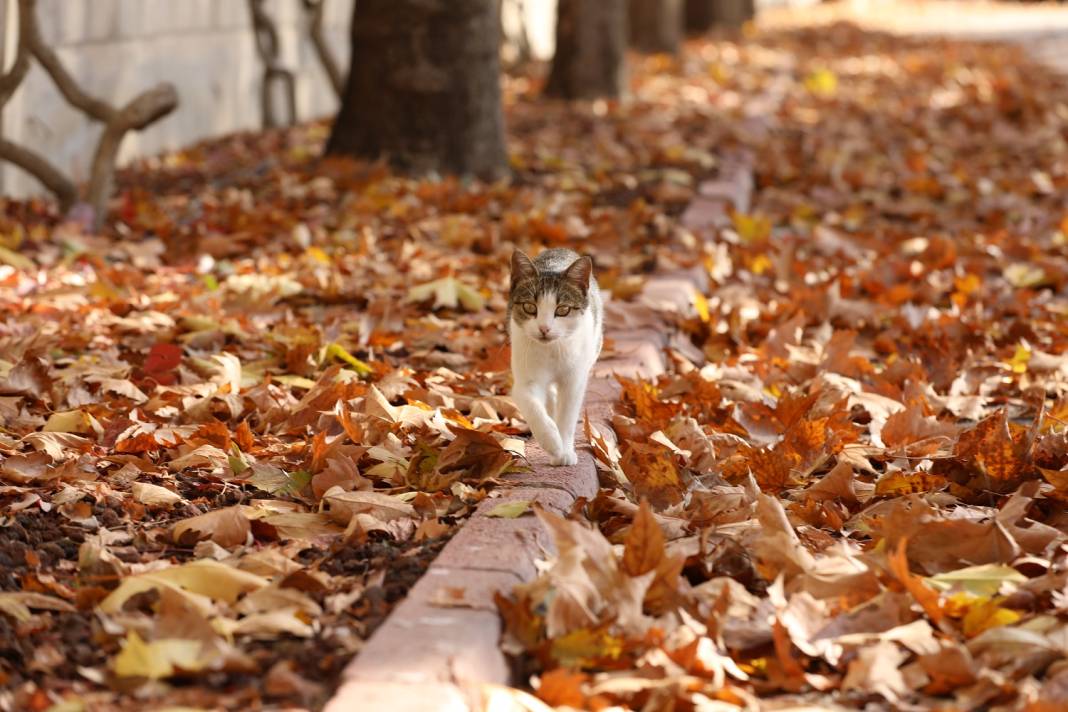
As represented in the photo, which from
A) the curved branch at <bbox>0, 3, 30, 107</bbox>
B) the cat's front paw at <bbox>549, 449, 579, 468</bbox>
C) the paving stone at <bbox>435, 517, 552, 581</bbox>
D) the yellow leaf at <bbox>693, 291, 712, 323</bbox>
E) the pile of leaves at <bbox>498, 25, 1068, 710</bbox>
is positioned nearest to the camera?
the pile of leaves at <bbox>498, 25, 1068, 710</bbox>

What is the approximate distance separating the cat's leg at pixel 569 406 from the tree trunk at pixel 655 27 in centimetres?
1401

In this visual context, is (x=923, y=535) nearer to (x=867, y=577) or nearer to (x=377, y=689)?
(x=867, y=577)

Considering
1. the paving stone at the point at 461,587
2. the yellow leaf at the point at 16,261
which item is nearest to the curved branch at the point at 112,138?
the yellow leaf at the point at 16,261

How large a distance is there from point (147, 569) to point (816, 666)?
1.33 meters

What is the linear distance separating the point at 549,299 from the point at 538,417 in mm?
283

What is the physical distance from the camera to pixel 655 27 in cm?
1723

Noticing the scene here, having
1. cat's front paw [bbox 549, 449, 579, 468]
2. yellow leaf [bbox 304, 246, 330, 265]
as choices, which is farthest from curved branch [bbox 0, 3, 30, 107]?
cat's front paw [bbox 549, 449, 579, 468]

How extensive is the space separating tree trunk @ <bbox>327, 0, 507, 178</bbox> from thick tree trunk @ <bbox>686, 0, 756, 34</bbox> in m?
15.2

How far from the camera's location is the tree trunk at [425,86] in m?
7.64

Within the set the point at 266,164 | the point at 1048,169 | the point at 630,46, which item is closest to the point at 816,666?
the point at 266,164

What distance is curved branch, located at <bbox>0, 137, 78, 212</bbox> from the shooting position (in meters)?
6.25

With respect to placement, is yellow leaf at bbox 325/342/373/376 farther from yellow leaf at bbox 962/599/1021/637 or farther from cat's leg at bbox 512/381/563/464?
yellow leaf at bbox 962/599/1021/637

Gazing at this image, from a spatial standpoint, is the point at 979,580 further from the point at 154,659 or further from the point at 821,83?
the point at 821,83

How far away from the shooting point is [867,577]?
9.35 ft
